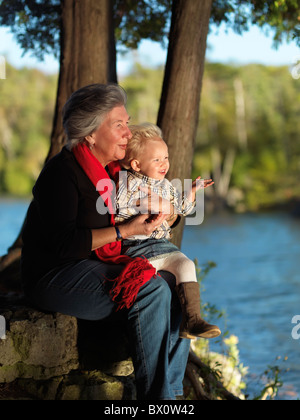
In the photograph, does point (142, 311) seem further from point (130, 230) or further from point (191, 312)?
point (130, 230)

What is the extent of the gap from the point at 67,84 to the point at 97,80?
0.88ft

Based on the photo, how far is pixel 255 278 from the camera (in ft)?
68.5

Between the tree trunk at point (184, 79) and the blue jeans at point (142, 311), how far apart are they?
1.58m

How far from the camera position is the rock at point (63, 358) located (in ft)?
10.5

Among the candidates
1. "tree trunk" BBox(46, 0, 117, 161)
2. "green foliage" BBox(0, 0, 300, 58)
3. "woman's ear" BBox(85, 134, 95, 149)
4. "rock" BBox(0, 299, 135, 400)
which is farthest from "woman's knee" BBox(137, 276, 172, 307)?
"green foliage" BBox(0, 0, 300, 58)

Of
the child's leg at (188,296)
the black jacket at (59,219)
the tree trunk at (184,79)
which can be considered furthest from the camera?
the tree trunk at (184,79)

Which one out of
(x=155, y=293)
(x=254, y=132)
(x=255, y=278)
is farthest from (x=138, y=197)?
(x=254, y=132)

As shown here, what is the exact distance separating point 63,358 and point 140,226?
88 centimetres

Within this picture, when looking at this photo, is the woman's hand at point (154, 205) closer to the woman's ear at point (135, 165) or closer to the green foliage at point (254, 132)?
the woman's ear at point (135, 165)

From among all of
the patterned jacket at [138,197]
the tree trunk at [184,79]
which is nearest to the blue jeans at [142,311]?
the patterned jacket at [138,197]

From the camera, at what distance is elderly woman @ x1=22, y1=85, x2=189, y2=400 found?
2803 mm

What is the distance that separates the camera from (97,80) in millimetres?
4719
